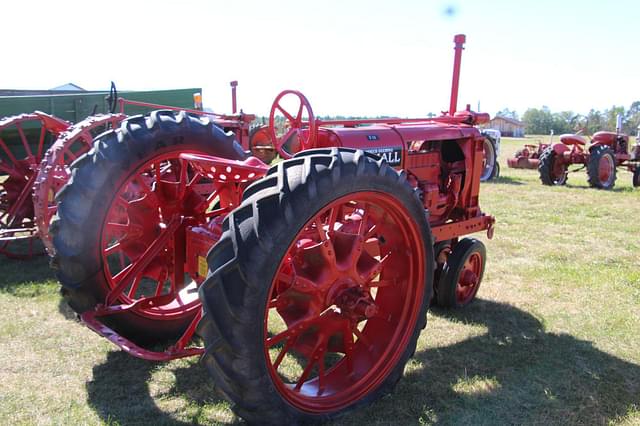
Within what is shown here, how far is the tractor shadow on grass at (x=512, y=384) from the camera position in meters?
2.90

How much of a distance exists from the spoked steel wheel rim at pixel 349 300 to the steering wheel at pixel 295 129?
653mm

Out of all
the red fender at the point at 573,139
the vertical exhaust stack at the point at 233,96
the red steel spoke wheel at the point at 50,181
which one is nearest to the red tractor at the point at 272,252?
the red steel spoke wheel at the point at 50,181

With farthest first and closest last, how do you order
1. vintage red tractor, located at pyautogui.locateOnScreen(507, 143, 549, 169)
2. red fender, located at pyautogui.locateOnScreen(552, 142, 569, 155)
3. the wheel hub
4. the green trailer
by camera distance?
vintage red tractor, located at pyautogui.locateOnScreen(507, 143, 549, 169)
red fender, located at pyautogui.locateOnScreen(552, 142, 569, 155)
the green trailer
the wheel hub

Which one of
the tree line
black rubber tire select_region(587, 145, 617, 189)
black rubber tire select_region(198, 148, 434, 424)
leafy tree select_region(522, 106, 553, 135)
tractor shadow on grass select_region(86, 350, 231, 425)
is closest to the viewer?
black rubber tire select_region(198, 148, 434, 424)

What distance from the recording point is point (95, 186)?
300 centimetres

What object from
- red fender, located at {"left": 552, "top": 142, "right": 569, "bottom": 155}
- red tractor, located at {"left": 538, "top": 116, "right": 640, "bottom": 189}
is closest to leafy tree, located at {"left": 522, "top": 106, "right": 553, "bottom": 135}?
red tractor, located at {"left": 538, "top": 116, "right": 640, "bottom": 189}

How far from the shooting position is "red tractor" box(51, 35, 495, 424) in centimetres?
216

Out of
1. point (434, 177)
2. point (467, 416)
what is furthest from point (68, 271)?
point (434, 177)

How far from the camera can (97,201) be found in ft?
9.85

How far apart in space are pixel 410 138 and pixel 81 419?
2.84 metres

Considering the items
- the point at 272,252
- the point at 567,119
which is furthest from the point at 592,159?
the point at 567,119

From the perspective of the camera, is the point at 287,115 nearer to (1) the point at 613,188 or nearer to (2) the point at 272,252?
(2) the point at 272,252

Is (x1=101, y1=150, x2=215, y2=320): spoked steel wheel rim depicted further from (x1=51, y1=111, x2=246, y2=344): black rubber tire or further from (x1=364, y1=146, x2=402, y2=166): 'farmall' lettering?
(x1=364, y1=146, x2=402, y2=166): 'farmall' lettering

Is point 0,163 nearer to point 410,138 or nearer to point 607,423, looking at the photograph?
point 410,138
